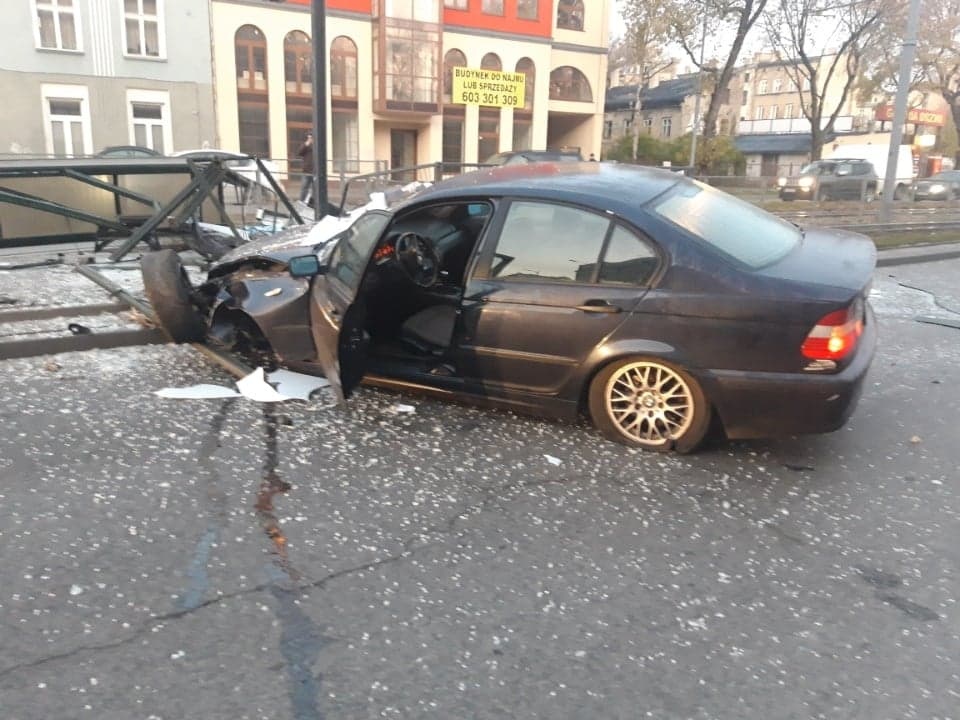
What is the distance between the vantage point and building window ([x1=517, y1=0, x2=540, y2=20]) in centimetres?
3475

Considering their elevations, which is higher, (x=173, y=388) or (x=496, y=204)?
(x=496, y=204)

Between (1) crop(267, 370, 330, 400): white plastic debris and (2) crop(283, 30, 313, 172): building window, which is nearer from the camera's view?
(1) crop(267, 370, 330, 400): white plastic debris

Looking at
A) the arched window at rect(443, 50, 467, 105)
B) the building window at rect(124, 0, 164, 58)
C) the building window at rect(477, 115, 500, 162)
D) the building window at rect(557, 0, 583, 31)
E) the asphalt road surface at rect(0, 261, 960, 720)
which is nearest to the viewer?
the asphalt road surface at rect(0, 261, 960, 720)

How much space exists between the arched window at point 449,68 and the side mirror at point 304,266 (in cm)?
3074

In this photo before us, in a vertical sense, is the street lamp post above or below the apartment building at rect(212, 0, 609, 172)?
below

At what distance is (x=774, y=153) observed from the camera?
58625 mm

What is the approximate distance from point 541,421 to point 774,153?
198ft

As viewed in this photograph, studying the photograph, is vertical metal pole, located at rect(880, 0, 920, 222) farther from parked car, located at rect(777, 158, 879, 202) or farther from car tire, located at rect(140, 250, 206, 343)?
car tire, located at rect(140, 250, 206, 343)

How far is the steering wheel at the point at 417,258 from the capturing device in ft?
16.5

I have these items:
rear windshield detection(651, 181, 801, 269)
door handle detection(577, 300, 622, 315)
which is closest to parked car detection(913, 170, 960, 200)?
rear windshield detection(651, 181, 801, 269)

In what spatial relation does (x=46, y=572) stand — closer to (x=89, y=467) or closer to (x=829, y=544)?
(x=89, y=467)

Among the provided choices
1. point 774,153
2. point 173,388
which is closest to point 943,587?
point 173,388

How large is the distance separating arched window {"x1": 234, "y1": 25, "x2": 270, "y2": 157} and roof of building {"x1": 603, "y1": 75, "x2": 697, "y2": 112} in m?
34.8

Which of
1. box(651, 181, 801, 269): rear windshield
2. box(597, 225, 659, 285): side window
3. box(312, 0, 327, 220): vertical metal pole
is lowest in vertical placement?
box(597, 225, 659, 285): side window
